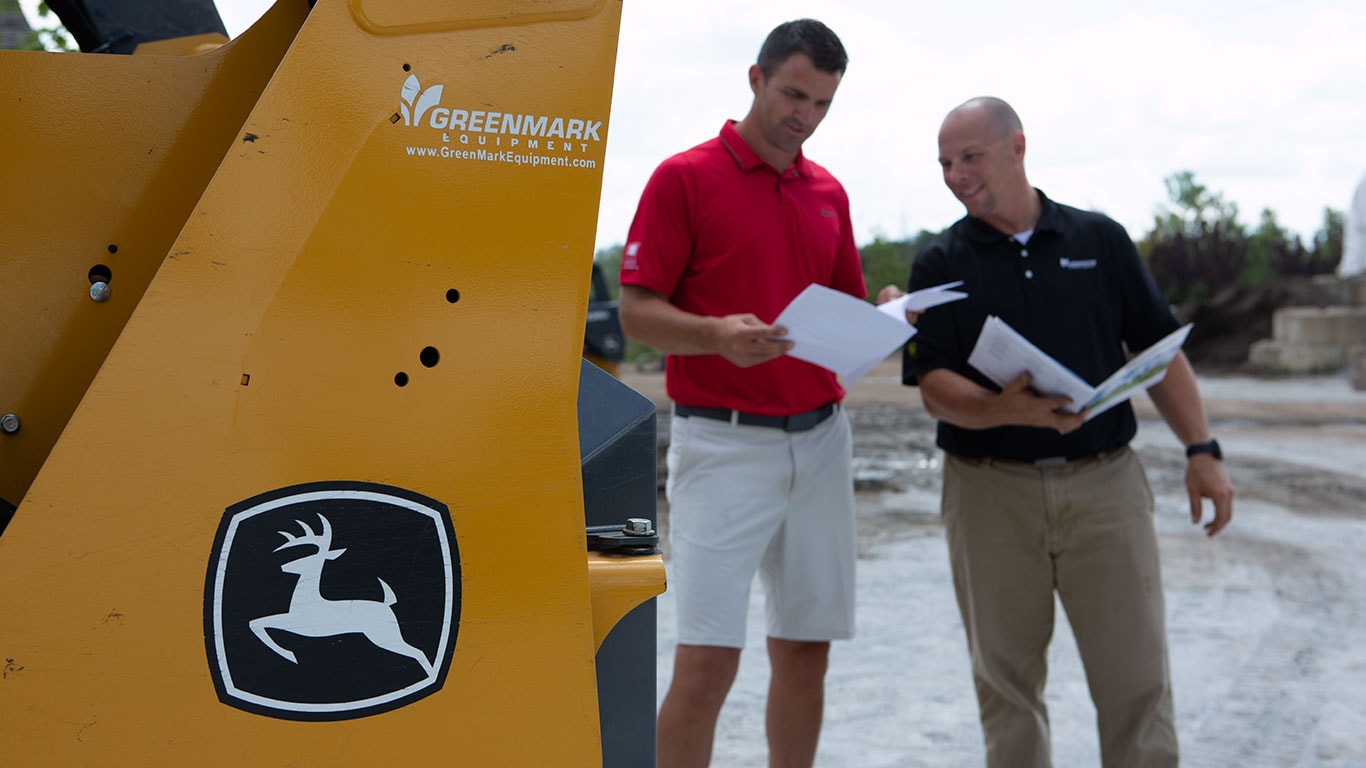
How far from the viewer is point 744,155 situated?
3408mm

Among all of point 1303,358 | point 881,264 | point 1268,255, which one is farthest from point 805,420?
point 1268,255

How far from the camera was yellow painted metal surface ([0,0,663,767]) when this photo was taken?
1.50 meters

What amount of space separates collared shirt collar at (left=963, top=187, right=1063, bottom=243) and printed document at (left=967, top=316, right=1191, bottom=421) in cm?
36

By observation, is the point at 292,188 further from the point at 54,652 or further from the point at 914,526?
the point at 914,526

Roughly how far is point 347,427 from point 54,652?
44cm

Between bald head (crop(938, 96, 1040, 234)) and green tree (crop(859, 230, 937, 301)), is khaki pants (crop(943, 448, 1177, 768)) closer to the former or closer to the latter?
bald head (crop(938, 96, 1040, 234))

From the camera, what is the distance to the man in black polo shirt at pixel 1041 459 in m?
3.33

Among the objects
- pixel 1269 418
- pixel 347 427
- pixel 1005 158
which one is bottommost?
pixel 347 427

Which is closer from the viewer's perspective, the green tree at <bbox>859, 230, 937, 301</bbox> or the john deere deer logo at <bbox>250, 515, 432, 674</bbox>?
the john deere deer logo at <bbox>250, 515, 432, 674</bbox>

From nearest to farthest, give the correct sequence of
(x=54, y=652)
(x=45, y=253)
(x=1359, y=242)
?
(x=54, y=652), (x=45, y=253), (x=1359, y=242)

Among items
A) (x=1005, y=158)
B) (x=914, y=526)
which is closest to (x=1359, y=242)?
(x=914, y=526)

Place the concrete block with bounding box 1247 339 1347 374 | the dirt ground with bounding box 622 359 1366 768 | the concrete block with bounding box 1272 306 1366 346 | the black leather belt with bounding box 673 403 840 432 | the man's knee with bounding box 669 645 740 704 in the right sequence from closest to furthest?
1. the man's knee with bounding box 669 645 740 704
2. the black leather belt with bounding box 673 403 840 432
3. the dirt ground with bounding box 622 359 1366 768
4. the concrete block with bounding box 1247 339 1347 374
5. the concrete block with bounding box 1272 306 1366 346

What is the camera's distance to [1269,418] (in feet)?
44.1

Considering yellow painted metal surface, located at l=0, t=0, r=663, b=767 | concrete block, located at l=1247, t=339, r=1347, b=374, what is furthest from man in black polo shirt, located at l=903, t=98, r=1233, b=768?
concrete block, located at l=1247, t=339, r=1347, b=374
